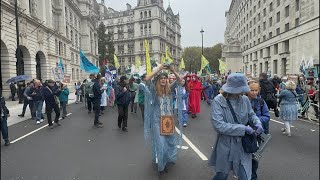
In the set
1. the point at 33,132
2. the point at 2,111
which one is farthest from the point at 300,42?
the point at 33,132

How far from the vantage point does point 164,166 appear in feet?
15.8

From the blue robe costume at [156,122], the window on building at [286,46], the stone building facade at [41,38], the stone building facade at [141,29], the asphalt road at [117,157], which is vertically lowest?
the asphalt road at [117,157]

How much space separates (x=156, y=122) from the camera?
15.9ft

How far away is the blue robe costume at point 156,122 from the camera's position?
189 inches

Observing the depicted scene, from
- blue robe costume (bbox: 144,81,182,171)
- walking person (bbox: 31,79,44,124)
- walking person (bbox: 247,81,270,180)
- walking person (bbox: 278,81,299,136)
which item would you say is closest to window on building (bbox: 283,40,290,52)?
walking person (bbox: 247,81,270,180)

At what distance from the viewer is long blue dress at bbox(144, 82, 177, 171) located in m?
4.81

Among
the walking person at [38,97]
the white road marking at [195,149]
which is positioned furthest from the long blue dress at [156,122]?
the walking person at [38,97]

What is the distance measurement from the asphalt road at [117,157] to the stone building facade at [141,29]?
85.0 m

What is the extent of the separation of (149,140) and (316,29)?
4.15m

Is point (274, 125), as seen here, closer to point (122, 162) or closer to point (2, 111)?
point (122, 162)

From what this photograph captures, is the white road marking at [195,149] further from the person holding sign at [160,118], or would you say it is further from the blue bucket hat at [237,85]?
the blue bucket hat at [237,85]

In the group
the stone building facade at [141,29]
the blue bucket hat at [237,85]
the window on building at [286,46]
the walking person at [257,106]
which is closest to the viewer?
the window on building at [286,46]

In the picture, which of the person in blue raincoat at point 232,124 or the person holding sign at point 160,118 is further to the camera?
the person holding sign at point 160,118

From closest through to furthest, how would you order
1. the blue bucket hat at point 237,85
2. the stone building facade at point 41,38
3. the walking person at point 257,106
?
the blue bucket hat at point 237,85 < the walking person at point 257,106 < the stone building facade at point 41,38
